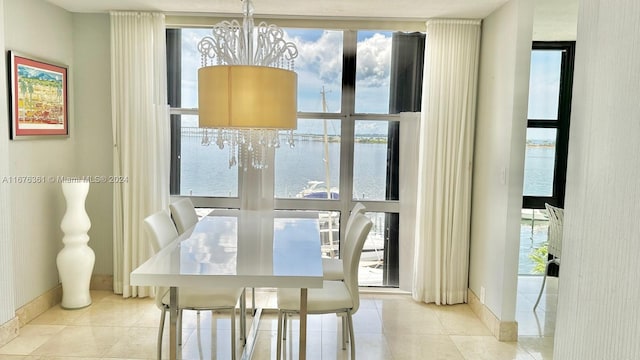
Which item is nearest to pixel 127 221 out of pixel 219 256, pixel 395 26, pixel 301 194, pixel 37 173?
pixel 37 173

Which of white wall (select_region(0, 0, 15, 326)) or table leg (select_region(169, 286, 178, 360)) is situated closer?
table leg (select_region(169, 286, 178, 360))

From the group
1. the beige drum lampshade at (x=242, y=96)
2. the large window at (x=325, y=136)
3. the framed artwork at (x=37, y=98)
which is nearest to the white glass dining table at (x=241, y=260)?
the beige drum lampshade at (x=242, y=96)

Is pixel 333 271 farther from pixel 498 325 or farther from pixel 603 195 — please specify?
pixel 603 195

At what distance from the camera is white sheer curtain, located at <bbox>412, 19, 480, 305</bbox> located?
4.30 meters

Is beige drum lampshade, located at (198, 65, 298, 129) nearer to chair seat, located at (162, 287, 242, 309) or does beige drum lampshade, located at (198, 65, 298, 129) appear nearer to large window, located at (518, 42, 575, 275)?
chair seat, located at (162, 287, 242, 309)

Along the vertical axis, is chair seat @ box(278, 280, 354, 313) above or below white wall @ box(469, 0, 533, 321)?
below

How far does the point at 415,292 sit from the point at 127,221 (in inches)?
109

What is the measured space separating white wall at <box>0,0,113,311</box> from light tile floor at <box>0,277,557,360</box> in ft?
1.52

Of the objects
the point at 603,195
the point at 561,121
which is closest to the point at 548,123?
the point at 561,121

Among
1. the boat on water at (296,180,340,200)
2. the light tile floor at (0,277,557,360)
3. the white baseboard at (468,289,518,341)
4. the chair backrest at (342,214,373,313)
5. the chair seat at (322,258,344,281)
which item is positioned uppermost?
the boat on water at (296,180,340,200)

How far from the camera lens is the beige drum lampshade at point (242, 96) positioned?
2939 mm

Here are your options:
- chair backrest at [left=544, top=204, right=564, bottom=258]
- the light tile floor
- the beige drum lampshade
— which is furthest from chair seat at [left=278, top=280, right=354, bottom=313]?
chair backrest at [left=544, top=204, right=564, bottom=258]

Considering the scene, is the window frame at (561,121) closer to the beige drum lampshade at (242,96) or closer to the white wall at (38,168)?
the beige drum lampshade at (242,96)

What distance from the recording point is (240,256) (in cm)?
277
